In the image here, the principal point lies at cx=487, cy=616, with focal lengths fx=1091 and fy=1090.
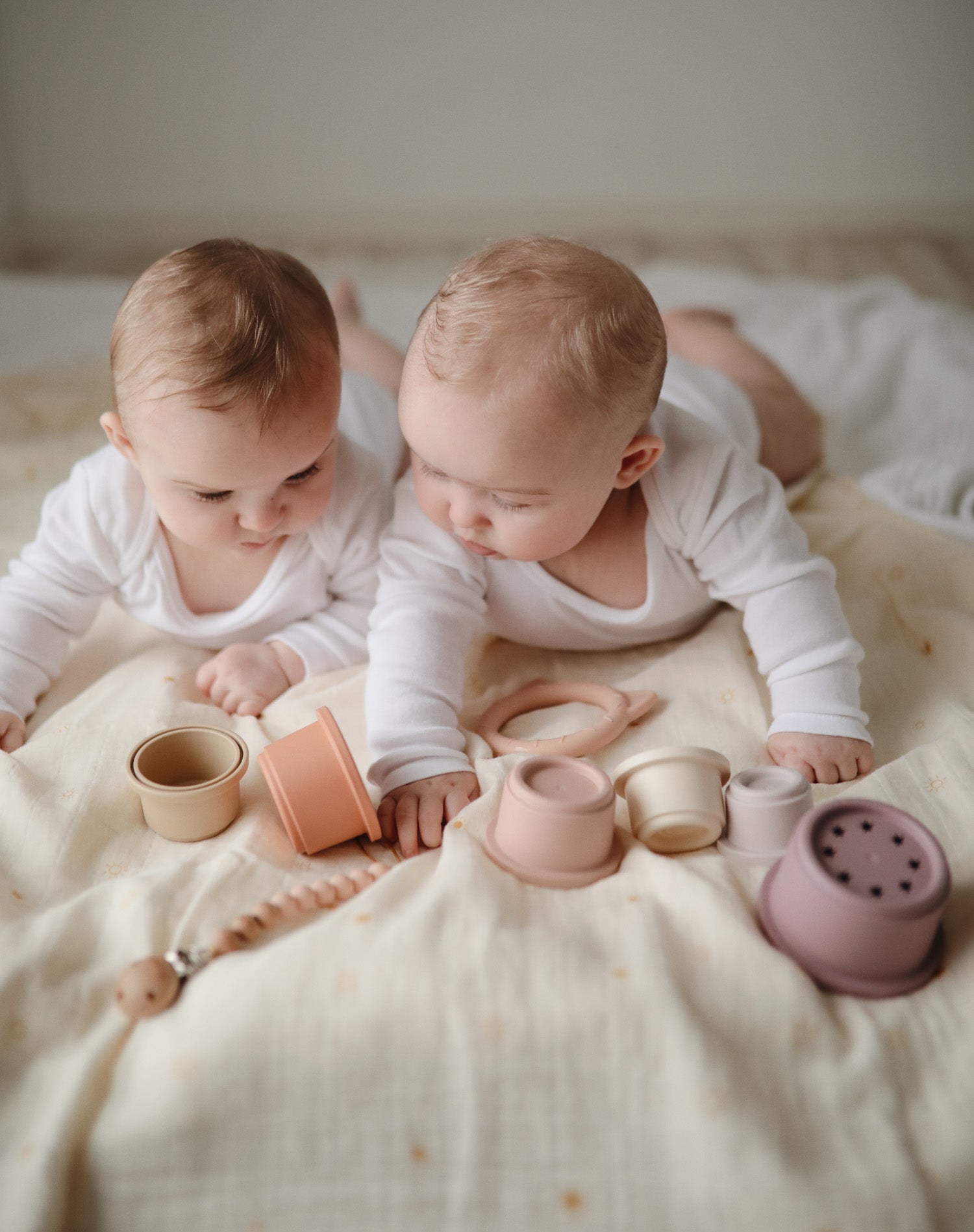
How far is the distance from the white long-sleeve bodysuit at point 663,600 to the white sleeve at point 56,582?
1.10 ft

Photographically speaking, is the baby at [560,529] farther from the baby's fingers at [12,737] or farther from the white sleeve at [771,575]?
the baby's fingers at [12,737]

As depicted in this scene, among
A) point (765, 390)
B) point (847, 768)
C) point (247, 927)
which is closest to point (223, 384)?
point (247, 927)

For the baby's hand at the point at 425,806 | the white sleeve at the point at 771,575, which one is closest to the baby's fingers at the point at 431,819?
the baby's hand at the point at 425,806

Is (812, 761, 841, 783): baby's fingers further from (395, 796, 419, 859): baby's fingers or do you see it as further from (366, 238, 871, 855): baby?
(395, 796, 419, 859): baby's fingers

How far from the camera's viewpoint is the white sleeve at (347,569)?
4.20 feet

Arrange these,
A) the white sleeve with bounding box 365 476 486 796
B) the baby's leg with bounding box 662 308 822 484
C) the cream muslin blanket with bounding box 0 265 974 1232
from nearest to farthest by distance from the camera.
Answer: the cream muslin blanket with bounding box 0 265 974 1232 < the white sleeve with bounding box 365 476 486 796 < the baby's leg with bounding box 662 308 822 484

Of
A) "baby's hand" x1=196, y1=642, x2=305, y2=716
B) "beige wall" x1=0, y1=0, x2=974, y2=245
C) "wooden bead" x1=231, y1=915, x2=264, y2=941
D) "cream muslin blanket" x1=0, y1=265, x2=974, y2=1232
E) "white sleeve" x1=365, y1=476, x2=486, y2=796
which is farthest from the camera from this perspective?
"beige wall" x1=0, y1=0, x2=974, y2=245

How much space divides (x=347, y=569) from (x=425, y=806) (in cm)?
39

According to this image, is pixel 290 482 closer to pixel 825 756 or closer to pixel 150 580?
pixel 150 580

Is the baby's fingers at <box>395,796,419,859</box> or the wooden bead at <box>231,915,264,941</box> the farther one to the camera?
the baby's fingers at <box>395,796,419,859</box>

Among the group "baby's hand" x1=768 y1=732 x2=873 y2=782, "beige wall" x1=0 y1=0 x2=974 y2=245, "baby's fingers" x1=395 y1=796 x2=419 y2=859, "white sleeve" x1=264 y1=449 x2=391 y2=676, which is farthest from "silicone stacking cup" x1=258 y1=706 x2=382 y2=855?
"beige wall" x1=0 y1=0 x2=974 y2=245

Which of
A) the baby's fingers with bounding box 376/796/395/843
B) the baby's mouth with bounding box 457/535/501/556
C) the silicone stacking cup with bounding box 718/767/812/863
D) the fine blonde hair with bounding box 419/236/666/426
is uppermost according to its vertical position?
the fine blonde hair with bounding box 419/236/666/426

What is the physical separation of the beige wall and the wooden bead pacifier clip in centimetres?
235

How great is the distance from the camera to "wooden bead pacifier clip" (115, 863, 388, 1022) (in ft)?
2.59
